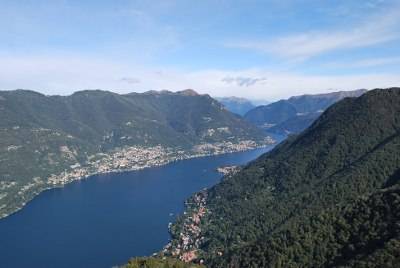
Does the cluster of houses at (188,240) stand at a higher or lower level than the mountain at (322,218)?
lower

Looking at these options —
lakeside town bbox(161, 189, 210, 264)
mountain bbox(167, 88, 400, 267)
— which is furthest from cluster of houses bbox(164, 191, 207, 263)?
mountain bbox(167, 88, 400, 267)

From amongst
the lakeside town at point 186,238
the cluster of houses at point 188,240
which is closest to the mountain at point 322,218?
the lakeside town at point 186,238

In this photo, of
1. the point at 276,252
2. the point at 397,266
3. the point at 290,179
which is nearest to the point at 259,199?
the point at 290,179

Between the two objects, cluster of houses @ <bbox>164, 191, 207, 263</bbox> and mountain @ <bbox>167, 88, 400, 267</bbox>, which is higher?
mountain @ <bbox>167, 88, 400, 267</bbox>

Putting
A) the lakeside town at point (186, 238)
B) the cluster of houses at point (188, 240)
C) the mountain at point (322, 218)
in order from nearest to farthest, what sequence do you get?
the mountain at point (322, 218)
the cluster of houses at point (188, 240)
the lakeside town at point (186, 238)

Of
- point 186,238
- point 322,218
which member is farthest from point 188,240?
point 322,218

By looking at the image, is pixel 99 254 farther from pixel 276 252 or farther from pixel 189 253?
pixel 276 252

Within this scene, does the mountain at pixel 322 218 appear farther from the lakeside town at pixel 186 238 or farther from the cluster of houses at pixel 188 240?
the cluster of houses at pixel 188 240

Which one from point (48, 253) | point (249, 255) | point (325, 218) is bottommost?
point (48, 253)

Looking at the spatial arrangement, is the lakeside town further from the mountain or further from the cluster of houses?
the mountain
